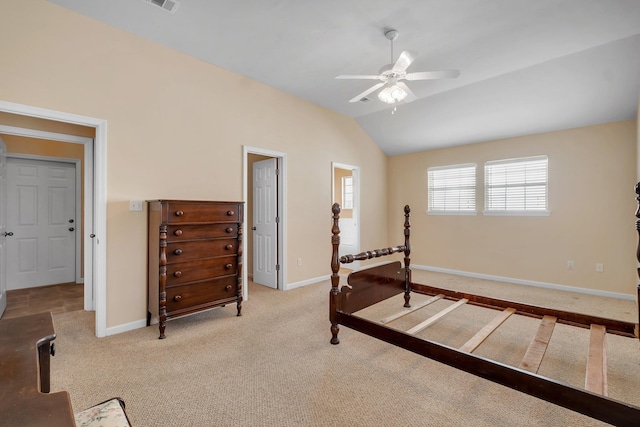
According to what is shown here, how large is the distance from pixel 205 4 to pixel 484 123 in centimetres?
431

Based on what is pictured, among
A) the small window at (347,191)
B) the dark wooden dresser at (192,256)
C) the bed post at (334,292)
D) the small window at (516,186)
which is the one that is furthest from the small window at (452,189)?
the dark wooden dresser at (192,256)

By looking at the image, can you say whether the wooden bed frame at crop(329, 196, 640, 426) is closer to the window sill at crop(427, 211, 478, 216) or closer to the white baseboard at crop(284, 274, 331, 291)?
the white baseboard at crop(284, 274, 331, 291)

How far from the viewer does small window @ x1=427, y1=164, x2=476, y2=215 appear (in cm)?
559

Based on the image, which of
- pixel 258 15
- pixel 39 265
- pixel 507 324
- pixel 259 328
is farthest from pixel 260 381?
pixel 39 265

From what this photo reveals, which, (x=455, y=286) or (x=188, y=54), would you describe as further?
(x=455, y=286)

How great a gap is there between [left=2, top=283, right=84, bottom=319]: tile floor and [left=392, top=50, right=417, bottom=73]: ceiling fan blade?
14.8 feet

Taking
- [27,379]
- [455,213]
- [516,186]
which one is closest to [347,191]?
[455,213]

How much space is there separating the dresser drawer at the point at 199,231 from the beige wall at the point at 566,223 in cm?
426

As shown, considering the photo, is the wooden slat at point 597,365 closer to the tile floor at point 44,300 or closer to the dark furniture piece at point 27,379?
the dark furniture piece at point 27,379

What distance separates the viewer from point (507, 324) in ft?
10.6

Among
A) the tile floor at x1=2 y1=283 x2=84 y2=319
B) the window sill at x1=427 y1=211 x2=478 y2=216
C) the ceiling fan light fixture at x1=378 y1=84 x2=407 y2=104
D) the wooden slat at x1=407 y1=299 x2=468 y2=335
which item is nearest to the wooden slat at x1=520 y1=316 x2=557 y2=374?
the wooden slat at x1=407 y1=299 x2=468 y2=335

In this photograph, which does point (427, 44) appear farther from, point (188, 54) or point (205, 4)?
point (188, 54)

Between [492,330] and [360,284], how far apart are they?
1.14 m

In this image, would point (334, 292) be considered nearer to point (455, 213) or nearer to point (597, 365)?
point (597, 365)
